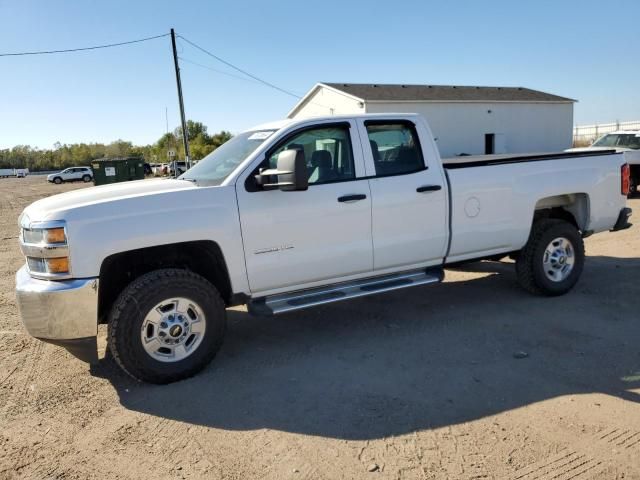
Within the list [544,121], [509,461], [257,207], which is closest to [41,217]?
[257,207]

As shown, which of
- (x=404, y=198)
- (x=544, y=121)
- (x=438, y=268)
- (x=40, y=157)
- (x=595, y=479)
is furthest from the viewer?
(x=40, y=157)

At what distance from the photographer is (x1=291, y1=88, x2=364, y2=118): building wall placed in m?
30.8

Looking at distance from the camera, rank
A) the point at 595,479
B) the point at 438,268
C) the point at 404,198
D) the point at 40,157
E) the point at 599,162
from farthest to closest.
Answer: the point at 40,157 → the point at 599,162 → the point at 438,268 → the point at 404,198 → the point at 595,479

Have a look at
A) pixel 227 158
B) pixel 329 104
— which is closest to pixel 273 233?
pixel 227 158

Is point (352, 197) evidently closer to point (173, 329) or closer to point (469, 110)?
point (173, 329)

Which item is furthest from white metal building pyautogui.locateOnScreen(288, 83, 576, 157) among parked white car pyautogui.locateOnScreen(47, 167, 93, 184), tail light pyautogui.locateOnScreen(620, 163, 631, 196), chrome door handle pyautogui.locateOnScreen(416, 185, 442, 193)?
chrome door handle pyautogui.locateOnScreen(416, 185, 442, 193)

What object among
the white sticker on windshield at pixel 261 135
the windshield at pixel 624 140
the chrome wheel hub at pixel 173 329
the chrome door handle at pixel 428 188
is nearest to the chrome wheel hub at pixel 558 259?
the chrome door handle at pixel 428 188

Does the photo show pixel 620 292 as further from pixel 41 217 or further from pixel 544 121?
pixel 544 121

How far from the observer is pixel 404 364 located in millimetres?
4297

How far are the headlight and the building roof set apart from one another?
27.2 meters

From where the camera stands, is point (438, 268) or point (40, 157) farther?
point (40, 157)

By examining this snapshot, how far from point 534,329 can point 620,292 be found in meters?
1.76

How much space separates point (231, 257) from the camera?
13.9 feet

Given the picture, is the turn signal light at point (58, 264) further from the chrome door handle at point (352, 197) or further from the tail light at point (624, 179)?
the tail light at point (624, 179)
